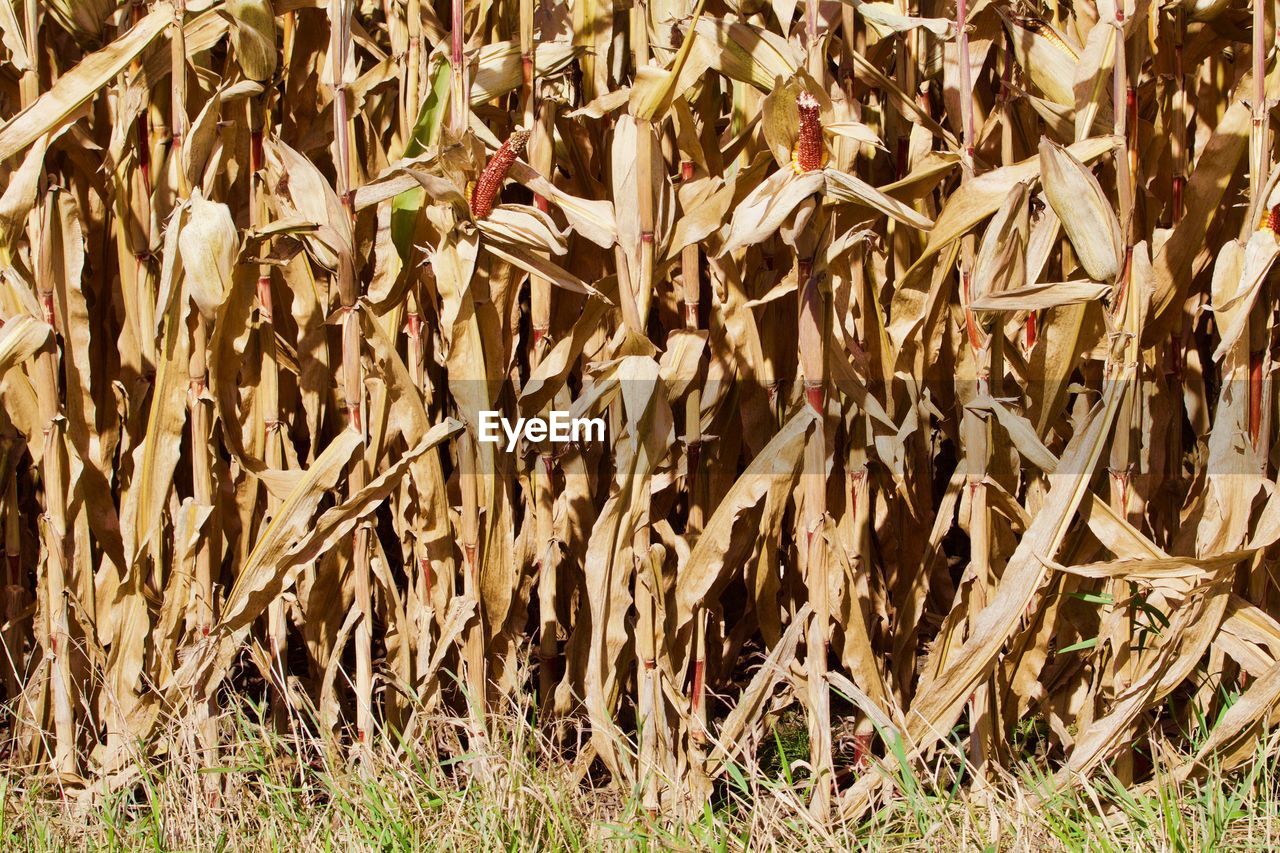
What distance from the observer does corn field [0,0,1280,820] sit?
1812 mm

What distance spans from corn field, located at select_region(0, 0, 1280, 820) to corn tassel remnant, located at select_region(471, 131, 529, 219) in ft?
0.04

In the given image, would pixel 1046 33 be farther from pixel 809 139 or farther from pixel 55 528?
pixel 55 528

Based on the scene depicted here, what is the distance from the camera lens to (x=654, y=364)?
1795 millimetres

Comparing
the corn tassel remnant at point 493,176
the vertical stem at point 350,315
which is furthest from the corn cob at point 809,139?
the vertical stem at point 350,315

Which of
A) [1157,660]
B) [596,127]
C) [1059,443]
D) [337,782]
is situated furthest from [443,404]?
[1157,660]

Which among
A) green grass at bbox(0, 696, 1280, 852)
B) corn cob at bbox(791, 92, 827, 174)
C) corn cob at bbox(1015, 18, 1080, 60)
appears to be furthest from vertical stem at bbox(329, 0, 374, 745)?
corn cob at bbox(1015, 18, 1080, 60)

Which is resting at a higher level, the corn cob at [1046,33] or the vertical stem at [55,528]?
the corn cob at [1046,33]

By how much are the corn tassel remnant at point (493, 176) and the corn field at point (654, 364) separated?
12 mm

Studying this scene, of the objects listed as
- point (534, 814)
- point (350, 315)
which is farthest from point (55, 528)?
point (534, 814)

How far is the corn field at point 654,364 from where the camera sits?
1812 mm

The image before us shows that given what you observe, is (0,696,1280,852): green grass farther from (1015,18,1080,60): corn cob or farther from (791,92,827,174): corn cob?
(1015,18,1080,60): corn cob

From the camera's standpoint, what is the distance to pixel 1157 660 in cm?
185

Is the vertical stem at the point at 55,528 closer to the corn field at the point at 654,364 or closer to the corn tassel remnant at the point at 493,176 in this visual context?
the corn field at the point at 654,364

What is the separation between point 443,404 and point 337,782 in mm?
748
